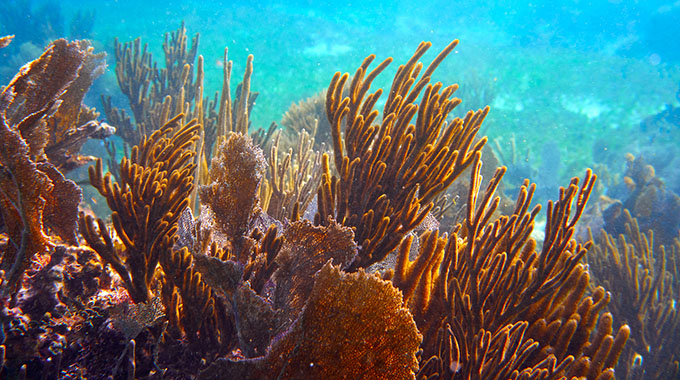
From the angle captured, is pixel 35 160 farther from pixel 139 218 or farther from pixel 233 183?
pixel 233 183

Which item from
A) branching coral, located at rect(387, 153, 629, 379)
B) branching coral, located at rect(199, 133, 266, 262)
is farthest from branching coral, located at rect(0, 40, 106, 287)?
branching coral, located at rect(387, 153, 629, 379)

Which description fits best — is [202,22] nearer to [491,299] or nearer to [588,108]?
[588,108]

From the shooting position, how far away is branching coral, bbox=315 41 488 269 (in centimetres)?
171

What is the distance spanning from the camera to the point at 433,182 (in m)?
1.78

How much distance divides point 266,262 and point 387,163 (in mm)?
775

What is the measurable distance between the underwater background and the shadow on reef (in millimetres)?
25

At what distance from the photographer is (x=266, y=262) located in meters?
1.52

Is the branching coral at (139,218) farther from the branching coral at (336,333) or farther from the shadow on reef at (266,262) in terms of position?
the branching coral at (336,333)

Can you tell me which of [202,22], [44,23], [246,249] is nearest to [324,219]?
[246,249]

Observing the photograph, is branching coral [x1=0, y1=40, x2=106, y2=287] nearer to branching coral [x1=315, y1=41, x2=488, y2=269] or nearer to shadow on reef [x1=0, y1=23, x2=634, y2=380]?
shadow on reef [x1=0, y1=23, x2=634, y2=380]

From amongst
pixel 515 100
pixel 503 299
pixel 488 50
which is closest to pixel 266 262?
pixel 503 299

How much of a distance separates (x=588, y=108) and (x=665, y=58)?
8710 millimetres

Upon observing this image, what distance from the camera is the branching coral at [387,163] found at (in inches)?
67.2

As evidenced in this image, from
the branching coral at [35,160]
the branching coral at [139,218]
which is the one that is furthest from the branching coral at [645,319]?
the branching coral at [35,160]
